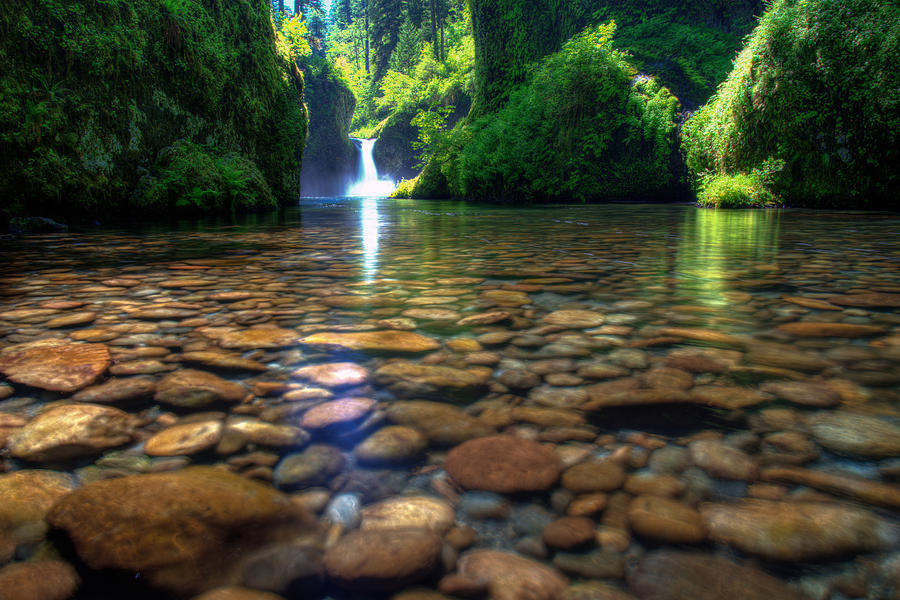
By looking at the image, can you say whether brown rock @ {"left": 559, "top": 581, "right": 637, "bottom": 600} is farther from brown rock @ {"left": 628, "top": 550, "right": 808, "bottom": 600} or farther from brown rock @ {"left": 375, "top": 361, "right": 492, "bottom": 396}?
brown rock @ {"left": 375, "top": 361, "right": 492, "bottom": 396}

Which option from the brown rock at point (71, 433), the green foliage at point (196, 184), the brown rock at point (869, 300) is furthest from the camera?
the green foliage at point (196, 184)

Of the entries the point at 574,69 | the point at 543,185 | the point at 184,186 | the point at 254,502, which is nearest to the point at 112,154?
the point at 184,186

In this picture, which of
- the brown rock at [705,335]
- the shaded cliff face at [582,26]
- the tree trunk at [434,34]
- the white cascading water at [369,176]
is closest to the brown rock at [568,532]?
the brown rock at [705,335]

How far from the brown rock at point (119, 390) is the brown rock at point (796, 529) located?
1.23 metres

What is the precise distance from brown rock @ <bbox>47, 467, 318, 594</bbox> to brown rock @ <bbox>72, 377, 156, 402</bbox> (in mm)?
442

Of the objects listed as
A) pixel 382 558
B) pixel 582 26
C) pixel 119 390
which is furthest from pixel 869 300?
pixel 582 26

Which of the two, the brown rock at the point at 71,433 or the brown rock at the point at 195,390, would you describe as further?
the brown rock at the point at 195,390

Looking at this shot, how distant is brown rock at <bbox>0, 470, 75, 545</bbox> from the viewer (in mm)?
727

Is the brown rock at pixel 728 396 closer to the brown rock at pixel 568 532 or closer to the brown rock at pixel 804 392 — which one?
the brown rock at pixel 804 392

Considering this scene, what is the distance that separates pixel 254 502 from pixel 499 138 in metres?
18.0

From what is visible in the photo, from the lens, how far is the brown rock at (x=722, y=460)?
34.7 inches

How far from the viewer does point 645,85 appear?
15.5 m

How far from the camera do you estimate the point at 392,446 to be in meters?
1.01

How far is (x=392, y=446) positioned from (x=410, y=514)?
23 centimetres
